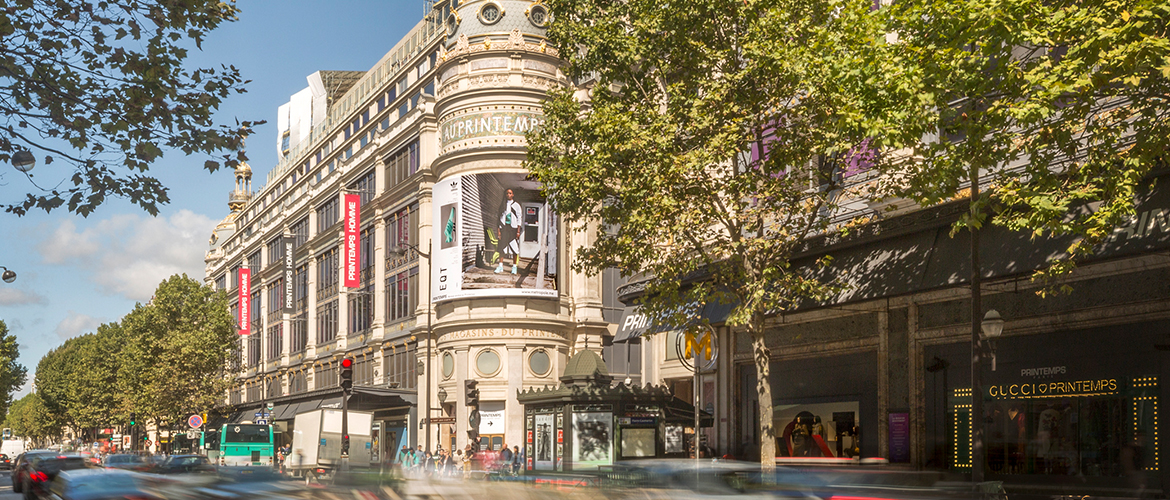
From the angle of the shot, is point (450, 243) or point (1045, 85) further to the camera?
point (450, 243)

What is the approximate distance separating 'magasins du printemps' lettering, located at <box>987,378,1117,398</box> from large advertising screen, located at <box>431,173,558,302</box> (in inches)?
1079

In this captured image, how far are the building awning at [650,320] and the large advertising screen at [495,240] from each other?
14.6 m

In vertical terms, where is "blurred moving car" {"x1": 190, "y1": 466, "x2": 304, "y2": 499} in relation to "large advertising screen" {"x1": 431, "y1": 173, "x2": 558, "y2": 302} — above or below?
below

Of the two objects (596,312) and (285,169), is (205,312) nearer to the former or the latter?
(285,169)

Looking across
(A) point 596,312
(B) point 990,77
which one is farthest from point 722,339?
(A) point 596,312

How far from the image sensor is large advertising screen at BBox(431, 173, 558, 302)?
47.9 m

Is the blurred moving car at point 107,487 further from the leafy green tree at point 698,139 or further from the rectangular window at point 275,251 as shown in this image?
the rectangular window at point 275,251

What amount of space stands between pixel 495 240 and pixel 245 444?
59.7 ft

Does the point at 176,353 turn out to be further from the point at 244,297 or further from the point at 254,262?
the point at 254,262

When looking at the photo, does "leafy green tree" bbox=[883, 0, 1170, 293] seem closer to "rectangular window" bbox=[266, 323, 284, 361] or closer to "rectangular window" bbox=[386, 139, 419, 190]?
"rectangular window" bbox=[386, 139, 419, 190]

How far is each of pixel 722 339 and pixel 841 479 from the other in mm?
20899

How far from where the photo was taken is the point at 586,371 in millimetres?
31312

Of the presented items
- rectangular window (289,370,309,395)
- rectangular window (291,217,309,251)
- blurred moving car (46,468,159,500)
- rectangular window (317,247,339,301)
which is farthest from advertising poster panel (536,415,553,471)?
rectangular window (291,217,309,251)

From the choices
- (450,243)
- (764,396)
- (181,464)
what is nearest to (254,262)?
(450,243)
